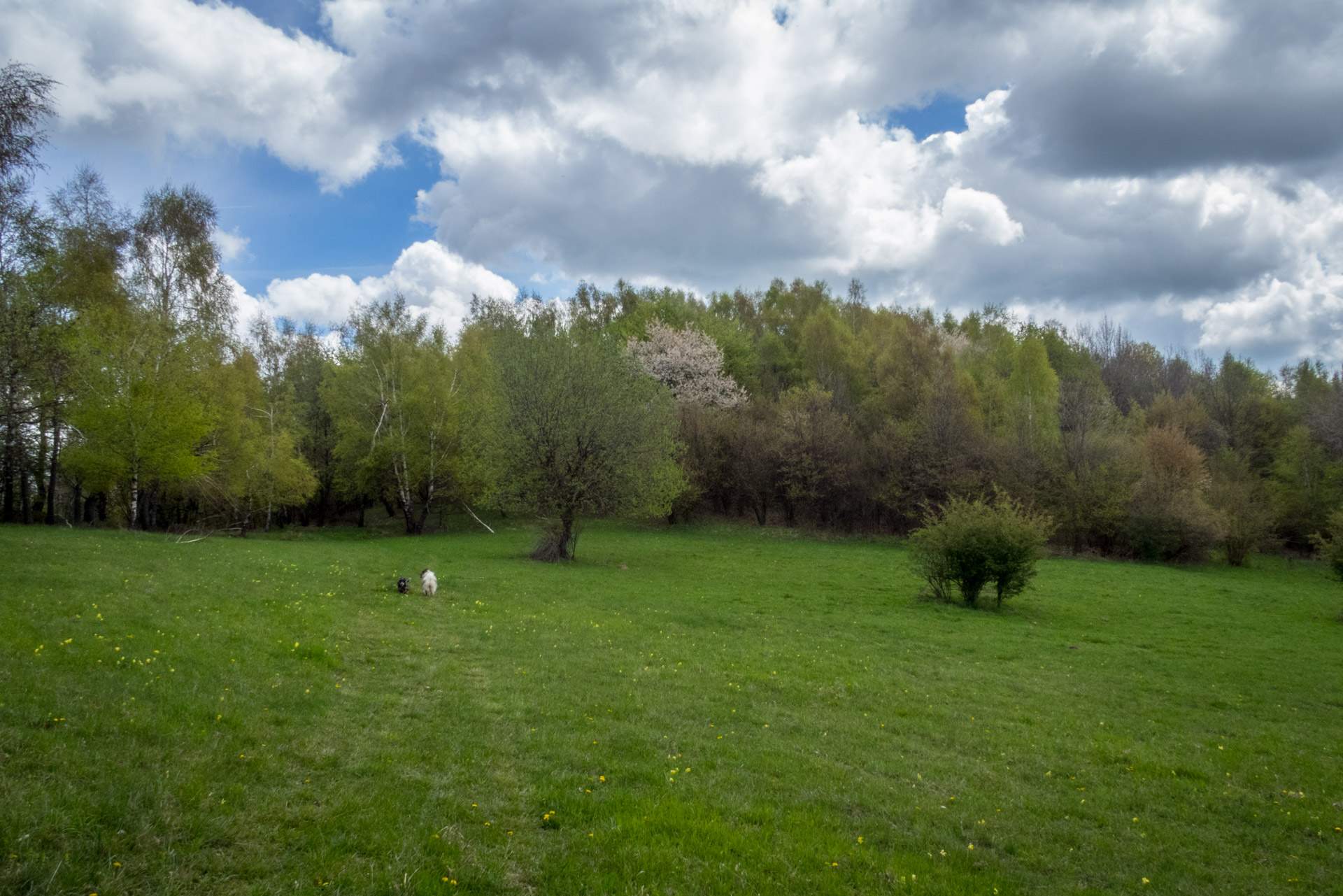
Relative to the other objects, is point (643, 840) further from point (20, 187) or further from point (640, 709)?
point (20, 187)

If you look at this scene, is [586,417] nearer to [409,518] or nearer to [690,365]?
[409,518]

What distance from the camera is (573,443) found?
1189 inches

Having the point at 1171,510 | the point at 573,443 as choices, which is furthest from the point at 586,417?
the point at 1171,510

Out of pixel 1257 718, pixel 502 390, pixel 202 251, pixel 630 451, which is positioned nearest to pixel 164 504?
pixel 202 251

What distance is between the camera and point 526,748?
8531 millimetres

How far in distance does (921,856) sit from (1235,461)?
63268mm

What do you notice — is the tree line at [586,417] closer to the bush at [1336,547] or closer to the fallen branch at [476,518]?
the fallen branch at [476,518]

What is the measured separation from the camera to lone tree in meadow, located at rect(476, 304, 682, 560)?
30109mm

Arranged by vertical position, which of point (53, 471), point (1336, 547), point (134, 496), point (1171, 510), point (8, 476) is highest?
point (53, 471)

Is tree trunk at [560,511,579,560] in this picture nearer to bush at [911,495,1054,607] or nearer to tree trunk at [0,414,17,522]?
bush at [911,495,1054,607]

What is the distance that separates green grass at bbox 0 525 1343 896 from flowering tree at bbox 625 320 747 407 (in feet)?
138

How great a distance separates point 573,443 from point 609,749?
22168mm

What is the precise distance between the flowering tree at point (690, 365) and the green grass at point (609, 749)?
4199 centimetres

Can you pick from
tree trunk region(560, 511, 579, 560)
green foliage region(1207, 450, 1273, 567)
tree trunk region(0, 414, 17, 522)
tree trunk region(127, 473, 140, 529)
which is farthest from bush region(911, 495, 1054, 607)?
tree trunk region(0, 414, 17, 522)
